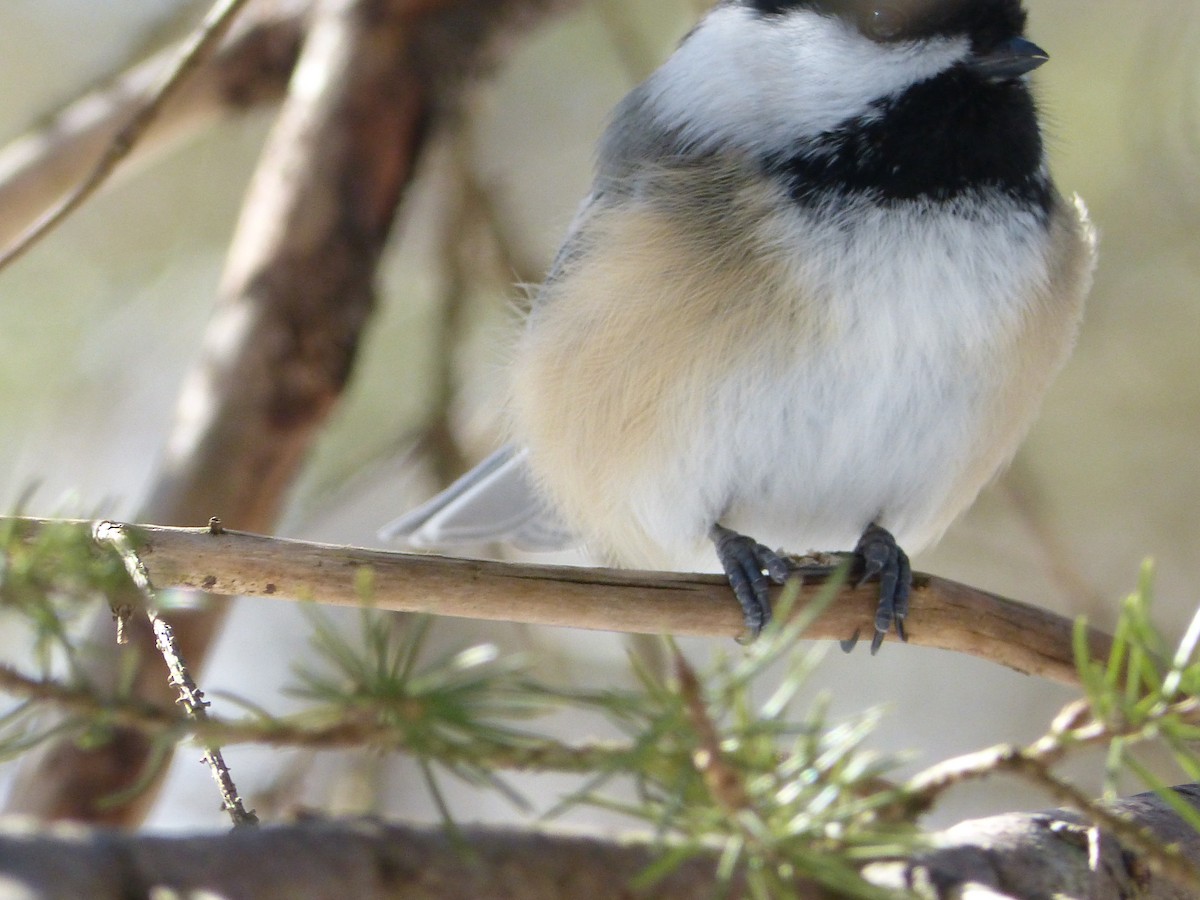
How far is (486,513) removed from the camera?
74.4 inches

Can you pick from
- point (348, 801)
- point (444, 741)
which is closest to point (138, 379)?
point (348, 801)

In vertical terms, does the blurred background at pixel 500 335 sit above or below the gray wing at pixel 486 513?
above

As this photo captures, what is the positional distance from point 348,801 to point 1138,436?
176cm

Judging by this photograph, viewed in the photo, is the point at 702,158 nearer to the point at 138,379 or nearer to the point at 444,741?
the point at 444,741

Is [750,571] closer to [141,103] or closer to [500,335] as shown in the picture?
[500,335]

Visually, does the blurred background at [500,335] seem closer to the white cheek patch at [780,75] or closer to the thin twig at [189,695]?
the white cheek patch at [780,75]

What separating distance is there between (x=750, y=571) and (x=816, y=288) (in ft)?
1.03

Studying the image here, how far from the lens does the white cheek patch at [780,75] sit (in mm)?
1376

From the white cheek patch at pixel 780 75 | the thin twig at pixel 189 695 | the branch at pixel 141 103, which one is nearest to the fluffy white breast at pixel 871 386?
the white cheek patch at pixel 780 75

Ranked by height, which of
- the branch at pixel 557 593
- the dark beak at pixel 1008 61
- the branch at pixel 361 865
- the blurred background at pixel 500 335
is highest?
the blurred background at pixel 500 335

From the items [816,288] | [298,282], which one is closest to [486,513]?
[298,282]

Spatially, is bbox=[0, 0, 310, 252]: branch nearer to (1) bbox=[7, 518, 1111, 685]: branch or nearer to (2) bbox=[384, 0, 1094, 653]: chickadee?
(2) bbox=[384, 0, 1094, 653]: chickadee

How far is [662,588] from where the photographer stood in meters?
1.18

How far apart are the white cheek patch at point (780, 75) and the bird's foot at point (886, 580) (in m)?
0.48
